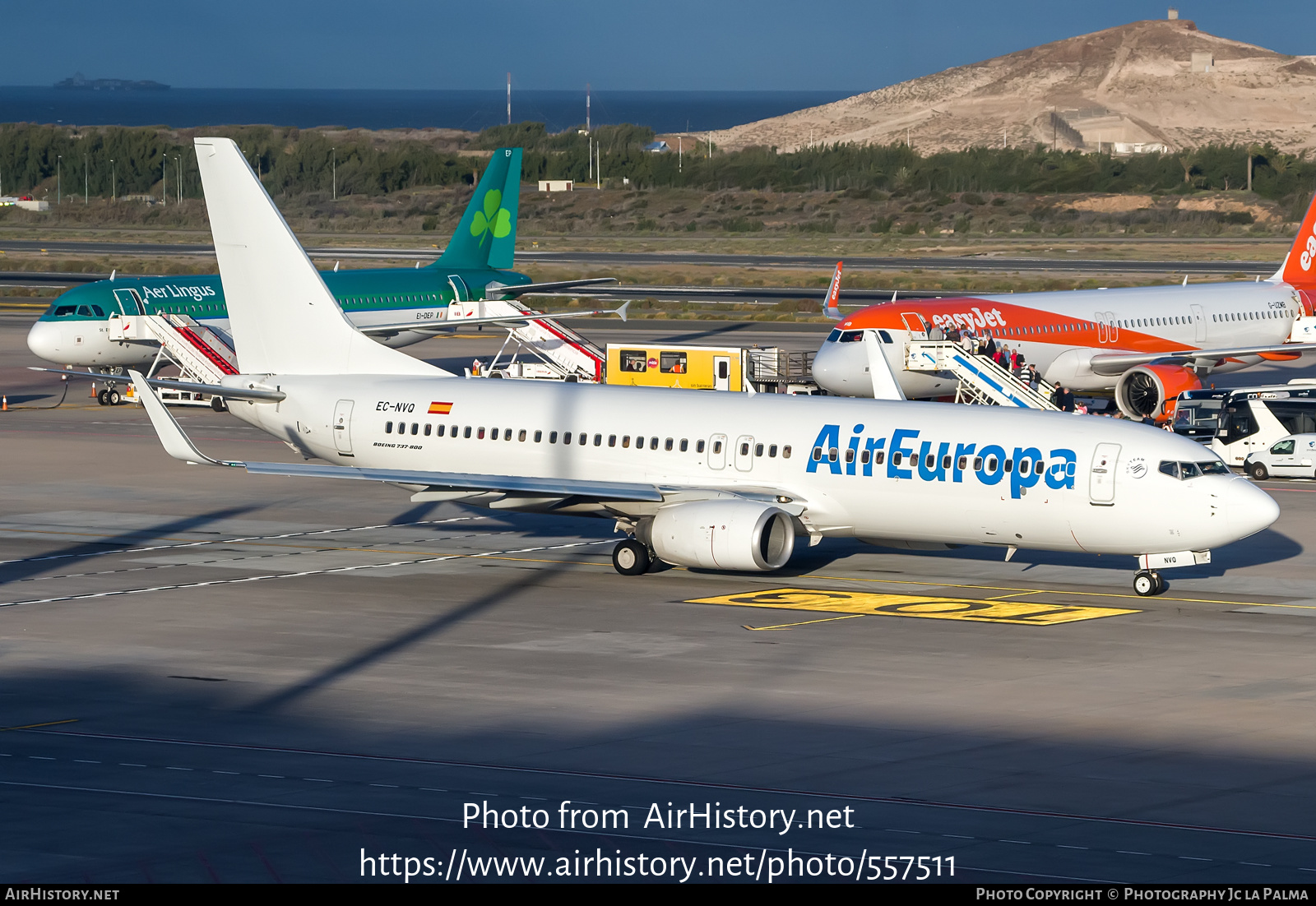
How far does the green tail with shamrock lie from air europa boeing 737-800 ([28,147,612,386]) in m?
0.04

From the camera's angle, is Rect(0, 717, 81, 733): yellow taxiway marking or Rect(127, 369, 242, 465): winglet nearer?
Rect(0, 717, 81, 733): yellow taxiway marking

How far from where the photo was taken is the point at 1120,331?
220ft

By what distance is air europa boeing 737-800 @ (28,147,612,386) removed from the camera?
70875 millimetres

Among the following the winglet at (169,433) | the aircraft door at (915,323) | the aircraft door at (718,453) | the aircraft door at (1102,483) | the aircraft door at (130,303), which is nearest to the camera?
the aircraft door at (1102,483)

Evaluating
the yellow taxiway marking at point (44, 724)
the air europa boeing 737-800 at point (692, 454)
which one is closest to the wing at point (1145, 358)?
the air europa boeing 737-800 at point (692, 454)

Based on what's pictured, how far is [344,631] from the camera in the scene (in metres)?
33.4

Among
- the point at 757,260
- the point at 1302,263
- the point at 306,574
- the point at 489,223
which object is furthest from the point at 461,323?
the point at 757,260

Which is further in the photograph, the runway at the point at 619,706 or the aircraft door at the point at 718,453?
the aircraft door at the point at 718,453

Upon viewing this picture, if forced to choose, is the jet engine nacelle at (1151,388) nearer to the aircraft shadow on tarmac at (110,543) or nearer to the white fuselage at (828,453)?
the white fuselage at (828,453)

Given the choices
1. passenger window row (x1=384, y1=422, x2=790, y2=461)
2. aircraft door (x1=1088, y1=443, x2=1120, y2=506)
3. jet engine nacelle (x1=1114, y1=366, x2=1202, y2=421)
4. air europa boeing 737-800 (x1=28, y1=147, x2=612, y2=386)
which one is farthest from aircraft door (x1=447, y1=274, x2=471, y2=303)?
aircraft door (x1=1088, y1=443, x2=1120, y2=506)

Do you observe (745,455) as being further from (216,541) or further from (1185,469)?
(216,541)

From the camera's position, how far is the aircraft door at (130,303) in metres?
71.3

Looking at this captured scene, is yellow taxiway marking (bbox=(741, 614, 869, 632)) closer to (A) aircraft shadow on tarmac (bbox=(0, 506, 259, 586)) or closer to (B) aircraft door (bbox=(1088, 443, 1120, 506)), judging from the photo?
(B) aircraft door (bbox=(1088, 443, 1120, 506))

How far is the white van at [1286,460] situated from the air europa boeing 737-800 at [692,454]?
19.7 meters
